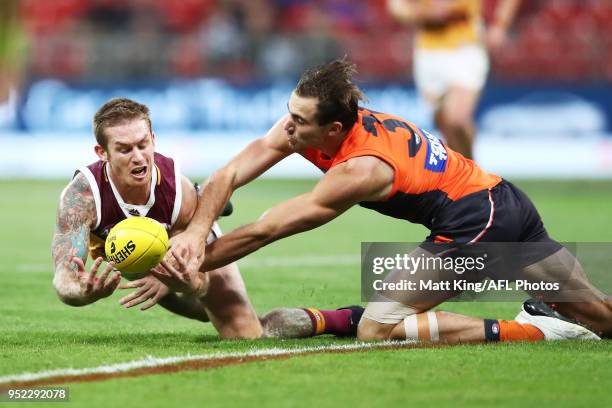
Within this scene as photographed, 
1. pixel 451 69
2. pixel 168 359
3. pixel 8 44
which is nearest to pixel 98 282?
pixel 168 359

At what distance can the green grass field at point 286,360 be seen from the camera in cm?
477

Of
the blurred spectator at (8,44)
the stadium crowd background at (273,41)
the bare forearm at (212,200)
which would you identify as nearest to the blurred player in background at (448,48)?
the bare forearm at (212,200)

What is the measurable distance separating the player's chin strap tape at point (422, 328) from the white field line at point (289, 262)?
3.53 meters

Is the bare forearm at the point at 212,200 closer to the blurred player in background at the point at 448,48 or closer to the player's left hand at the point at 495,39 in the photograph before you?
the blurred player in background at the point at 448,48

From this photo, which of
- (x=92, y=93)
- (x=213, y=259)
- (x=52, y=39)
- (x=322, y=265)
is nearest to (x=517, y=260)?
(x=213, y=259)

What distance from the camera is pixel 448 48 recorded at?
1195cm

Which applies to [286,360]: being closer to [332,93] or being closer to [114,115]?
[332,93]

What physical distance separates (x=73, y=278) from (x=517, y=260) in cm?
253

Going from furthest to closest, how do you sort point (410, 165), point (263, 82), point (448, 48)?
point (263, 82), point (448, 48), point (410, 165)

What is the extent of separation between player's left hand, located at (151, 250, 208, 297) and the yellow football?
5cm

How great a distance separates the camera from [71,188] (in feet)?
20.7

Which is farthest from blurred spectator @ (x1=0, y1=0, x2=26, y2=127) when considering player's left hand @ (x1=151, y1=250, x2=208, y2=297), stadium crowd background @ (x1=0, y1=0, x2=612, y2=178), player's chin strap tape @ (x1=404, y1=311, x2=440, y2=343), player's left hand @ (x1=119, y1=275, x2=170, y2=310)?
stadium crowd background @ (x1=0, y1=0, x2=612, y2=178)

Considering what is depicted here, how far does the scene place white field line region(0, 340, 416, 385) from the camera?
5.22 metres

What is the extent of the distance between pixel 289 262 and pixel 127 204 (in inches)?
157
